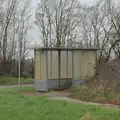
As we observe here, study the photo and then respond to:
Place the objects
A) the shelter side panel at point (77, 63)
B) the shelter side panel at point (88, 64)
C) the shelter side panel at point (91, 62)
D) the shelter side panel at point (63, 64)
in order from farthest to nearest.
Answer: the shelter side panel at point (91, 62), the shelter side panel at point (88, 64), the shelter side panel at point (77, 63), the shelter side panel at point (63, 64)

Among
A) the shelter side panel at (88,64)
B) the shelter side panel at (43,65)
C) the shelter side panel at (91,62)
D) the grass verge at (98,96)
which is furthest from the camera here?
the shelter side panel at (91,62)

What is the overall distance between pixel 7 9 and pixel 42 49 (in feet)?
102

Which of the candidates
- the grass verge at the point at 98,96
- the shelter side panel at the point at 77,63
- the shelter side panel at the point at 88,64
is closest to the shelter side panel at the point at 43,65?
the shelter side panel at the point at 77,63

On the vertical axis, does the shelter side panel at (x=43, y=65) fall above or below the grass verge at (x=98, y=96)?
above

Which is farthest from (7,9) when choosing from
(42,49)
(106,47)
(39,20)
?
(42,49)

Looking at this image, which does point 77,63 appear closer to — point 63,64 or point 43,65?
point 63,64

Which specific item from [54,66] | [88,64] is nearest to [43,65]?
[54,66]

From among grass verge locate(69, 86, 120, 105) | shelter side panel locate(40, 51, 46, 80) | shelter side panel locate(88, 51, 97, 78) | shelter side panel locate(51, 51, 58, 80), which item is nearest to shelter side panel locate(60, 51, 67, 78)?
shelter side panel locate(51, 51, 58, 80)

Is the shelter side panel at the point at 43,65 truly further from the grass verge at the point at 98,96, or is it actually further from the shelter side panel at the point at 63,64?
the grass verge at the point at 98,96

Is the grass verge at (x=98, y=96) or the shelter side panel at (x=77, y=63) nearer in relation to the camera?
the grass verge at (x=98, y=96)

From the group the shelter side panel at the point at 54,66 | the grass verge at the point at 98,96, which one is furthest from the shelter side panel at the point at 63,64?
the grass verge at the point at 98,96

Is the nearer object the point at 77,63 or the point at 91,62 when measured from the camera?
the point at 77,63

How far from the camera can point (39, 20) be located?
50.5 metres

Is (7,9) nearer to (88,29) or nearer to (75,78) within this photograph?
(88,29)
